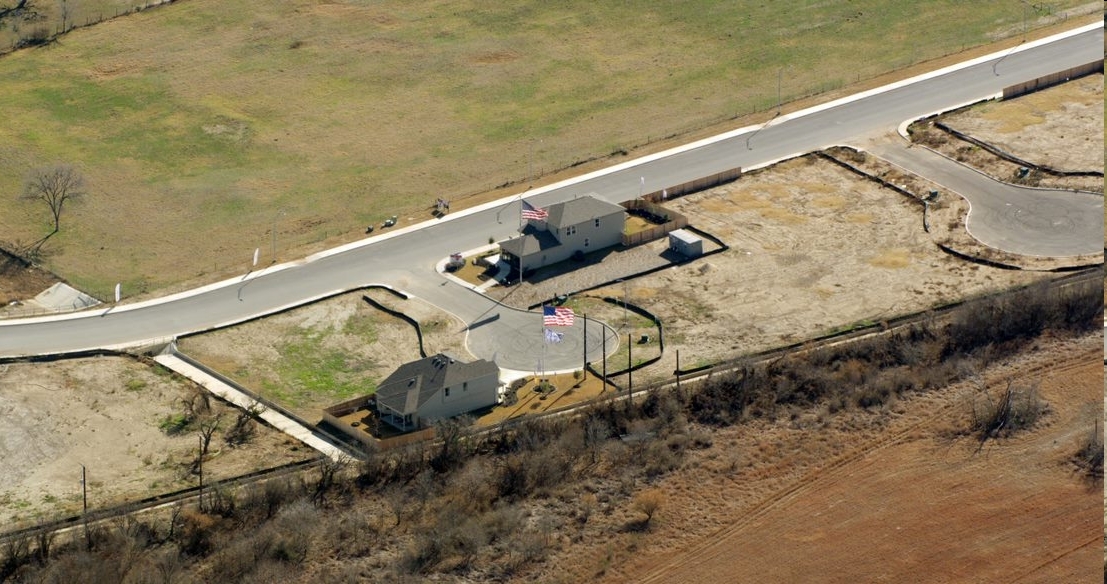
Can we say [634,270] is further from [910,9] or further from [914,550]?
[910,9]

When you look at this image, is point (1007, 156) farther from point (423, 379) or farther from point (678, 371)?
point (423, 379)

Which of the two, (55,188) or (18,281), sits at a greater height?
(55,188)

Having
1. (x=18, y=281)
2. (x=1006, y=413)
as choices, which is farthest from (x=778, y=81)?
(x=18, y=281)

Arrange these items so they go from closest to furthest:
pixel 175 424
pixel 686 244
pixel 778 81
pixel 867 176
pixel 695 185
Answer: pixel 175 424, pixel 686 244, pixel 695 185, pixel 867 176, pixel 778 81

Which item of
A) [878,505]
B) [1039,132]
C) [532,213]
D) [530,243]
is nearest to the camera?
[878,505]

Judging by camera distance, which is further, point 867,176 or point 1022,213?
point 867,176

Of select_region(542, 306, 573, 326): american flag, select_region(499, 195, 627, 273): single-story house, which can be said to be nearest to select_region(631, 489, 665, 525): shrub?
select_region(542, 306, 573, 326): american flag

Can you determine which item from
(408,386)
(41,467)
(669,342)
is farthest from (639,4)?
(41,467)
